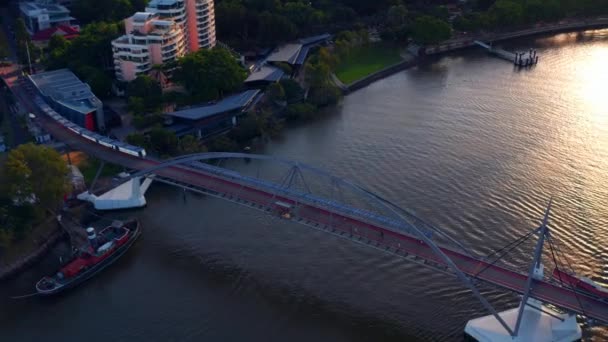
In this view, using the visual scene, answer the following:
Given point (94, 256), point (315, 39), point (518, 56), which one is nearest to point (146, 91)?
point (94, 256)

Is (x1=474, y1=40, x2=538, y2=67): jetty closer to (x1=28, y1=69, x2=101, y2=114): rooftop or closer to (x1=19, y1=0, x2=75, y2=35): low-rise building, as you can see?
(x1=28, y1=69, x2=101, y2=114): rooftop

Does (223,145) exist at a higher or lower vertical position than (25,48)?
lower

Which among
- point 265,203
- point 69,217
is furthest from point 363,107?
point 69,217

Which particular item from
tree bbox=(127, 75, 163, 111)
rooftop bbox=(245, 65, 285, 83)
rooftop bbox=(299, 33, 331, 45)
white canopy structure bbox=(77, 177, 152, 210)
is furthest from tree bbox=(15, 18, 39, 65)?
white canopy structure bbox=(77, 177, 152, 210)

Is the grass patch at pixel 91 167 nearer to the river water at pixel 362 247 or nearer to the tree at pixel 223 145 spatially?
the river water at pixel 362 247

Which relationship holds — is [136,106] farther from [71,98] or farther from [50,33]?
[50,33]
